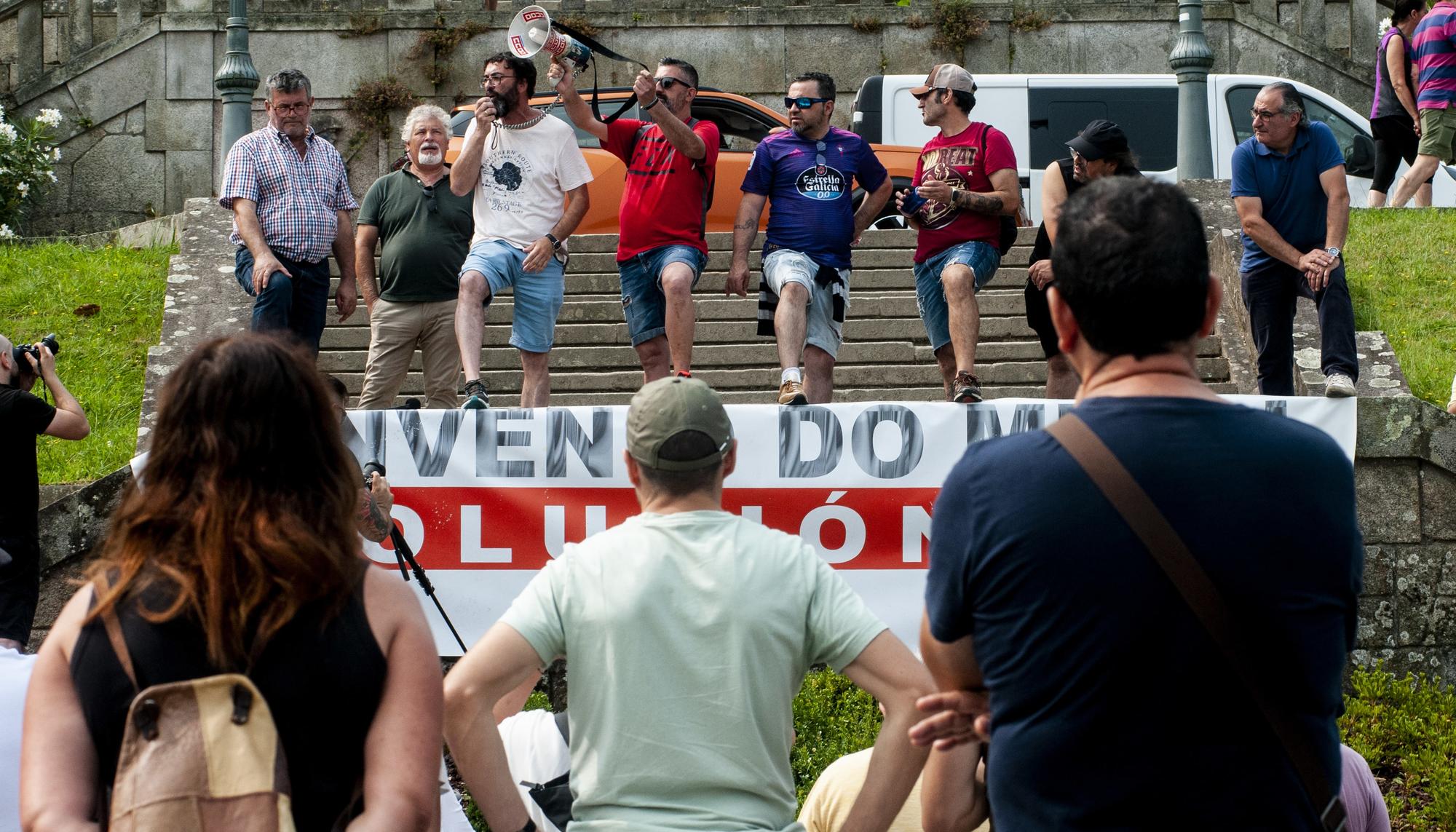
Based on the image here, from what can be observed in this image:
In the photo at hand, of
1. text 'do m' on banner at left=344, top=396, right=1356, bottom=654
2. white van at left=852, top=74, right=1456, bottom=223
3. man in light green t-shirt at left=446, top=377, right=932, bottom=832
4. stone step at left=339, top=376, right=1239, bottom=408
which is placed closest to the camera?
man in light green t-shirt at left=446, top=377, right=932, bottom=832

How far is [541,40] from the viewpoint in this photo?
25.7ft

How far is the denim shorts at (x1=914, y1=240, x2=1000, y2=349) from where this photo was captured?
819cm

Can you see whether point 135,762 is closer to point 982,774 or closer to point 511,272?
point 982,774

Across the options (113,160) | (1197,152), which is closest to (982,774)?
(1197,152)

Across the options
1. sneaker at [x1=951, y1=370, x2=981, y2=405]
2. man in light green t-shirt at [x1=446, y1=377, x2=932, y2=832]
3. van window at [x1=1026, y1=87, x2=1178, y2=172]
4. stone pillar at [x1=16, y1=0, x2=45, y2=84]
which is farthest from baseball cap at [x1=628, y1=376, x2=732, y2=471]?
stone pillar at [x1=16, y1=0, x2=45, y2=84]

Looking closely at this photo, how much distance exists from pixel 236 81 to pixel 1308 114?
9.75m

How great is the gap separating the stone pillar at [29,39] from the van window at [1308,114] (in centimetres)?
1320

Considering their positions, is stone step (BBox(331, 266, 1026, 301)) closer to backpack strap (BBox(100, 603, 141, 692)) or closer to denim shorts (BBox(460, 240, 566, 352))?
denim shorts (BBox(460, 240, 566, 352))

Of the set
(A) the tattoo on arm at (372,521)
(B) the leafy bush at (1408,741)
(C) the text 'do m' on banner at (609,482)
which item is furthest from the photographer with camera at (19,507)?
(B) the leafy bush at (1408,741)

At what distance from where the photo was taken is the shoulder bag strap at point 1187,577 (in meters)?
→ 2.20

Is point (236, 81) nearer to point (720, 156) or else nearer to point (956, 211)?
point (720, 156)

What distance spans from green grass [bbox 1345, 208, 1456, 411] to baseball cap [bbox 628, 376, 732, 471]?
5.74 metres

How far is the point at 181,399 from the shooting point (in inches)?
95.2

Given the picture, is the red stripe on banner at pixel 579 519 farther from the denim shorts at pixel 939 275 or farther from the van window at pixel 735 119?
the van window at pixel 735 119
